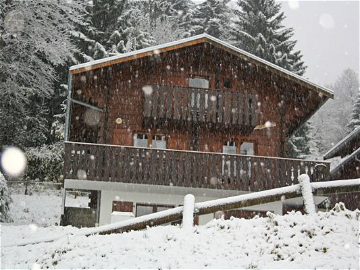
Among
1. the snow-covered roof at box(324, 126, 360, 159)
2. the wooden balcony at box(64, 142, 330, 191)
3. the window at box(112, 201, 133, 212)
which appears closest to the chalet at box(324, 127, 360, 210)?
the snow-covered roof at box(324, 126, 360, 159)

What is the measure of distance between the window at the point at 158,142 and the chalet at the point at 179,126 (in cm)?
5

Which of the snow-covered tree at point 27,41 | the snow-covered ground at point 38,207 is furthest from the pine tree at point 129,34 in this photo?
the snow-covered ground at point 38,207

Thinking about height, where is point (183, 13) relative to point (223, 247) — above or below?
above

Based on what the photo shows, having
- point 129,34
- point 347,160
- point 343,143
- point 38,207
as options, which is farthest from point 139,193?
point 129,34

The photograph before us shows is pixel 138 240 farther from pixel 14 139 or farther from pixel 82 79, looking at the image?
pixel 14 139

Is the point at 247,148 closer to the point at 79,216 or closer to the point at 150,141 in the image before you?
the point at 150,141

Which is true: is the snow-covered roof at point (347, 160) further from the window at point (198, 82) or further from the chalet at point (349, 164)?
the window at point (198, 82)

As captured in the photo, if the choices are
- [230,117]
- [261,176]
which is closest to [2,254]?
[261,176]

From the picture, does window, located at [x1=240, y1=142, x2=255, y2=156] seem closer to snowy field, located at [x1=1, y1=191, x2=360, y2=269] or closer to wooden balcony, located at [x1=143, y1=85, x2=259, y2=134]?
wooden balcony, located at [x1=143, y1=85, x2=259, y2=134]

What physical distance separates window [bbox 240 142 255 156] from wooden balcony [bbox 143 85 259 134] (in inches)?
80.5

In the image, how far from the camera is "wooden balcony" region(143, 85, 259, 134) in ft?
53.8

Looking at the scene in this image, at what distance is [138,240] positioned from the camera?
743cm

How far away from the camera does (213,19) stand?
138 ft

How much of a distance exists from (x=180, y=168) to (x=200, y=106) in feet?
9.81
